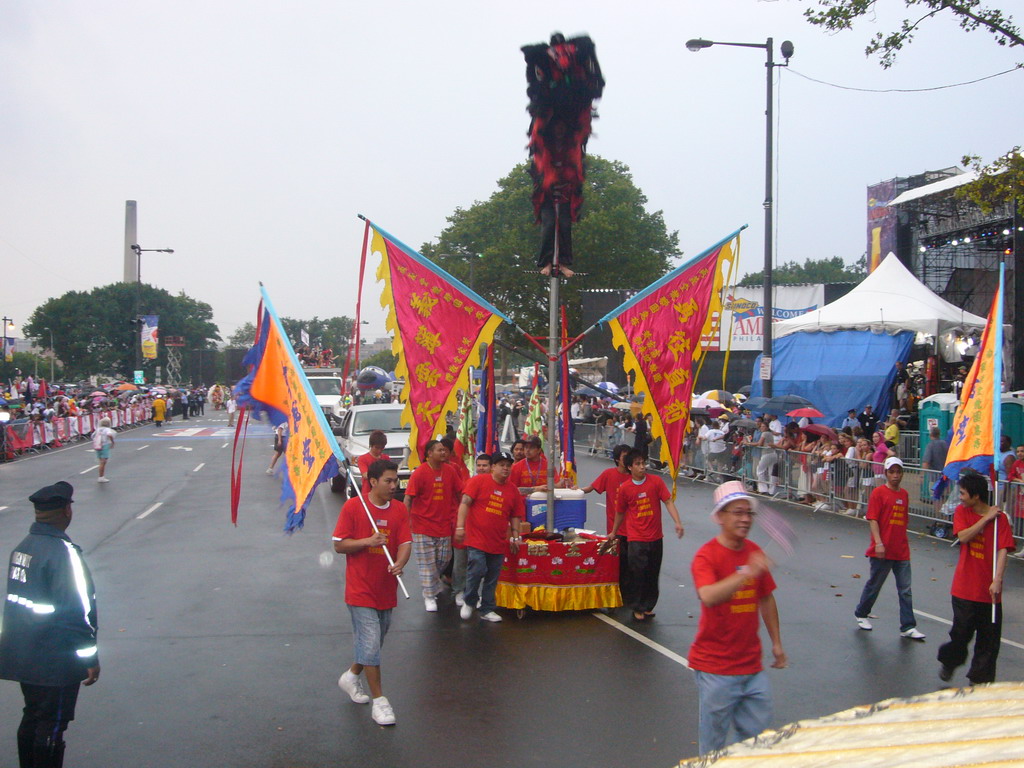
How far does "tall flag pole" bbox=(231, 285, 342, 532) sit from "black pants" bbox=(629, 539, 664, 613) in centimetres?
341

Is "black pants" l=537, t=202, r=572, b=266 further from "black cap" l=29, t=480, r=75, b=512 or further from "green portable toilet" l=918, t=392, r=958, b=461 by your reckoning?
"green portable toilet" l=918, t=392, r=958, b=461

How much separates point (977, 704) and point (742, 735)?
2238 mm

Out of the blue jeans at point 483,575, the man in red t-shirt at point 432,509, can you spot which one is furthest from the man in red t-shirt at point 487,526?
the man in red t-shirt at point 432,509

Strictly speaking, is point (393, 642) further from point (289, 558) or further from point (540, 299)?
point (540, 299)

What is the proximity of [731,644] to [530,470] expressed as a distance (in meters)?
6.12

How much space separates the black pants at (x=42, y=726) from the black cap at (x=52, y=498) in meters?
0.88

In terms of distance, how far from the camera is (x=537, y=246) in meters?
47.0

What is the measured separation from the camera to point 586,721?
5.87 m

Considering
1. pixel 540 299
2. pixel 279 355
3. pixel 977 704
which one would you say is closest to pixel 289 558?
pixel 279 355

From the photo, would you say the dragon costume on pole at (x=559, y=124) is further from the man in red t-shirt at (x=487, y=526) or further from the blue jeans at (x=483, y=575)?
the blue jeans at (x=483, y=575)

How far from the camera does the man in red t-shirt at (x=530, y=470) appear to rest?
10.3m

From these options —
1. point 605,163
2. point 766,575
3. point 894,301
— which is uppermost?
point 605,163

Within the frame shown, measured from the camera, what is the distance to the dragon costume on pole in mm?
7988

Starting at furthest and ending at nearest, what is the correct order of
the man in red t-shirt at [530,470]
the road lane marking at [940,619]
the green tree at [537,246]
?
the green tree at [537,246]
the man in red t-shirt at [530,470]
the road lane marking at [940,619]
